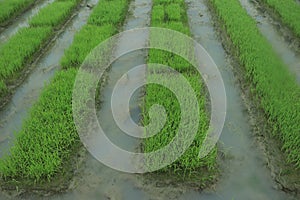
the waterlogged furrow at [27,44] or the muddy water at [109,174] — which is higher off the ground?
the waterlogged furrow at [27,44]

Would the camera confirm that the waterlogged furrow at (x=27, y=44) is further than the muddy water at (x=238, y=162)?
Yes

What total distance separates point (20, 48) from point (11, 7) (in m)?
2.26

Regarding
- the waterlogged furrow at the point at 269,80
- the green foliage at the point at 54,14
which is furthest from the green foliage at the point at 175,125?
the green foliage at the point at 54,14

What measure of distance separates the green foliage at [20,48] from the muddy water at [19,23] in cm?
42

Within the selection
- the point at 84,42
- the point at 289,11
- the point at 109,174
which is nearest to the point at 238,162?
the point at 109,174

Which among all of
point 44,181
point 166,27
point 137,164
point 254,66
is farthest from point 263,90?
point 44,181

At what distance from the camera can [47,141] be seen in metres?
3.24

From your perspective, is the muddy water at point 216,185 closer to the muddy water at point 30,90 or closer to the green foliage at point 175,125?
the green foliage at point 175,125

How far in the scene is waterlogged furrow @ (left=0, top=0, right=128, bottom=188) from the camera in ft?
9.71

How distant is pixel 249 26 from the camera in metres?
5.60

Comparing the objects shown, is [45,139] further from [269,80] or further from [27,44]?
[269,80]

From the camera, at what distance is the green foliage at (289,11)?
5551mm

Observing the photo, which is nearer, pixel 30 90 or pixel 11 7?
pixel 30 90

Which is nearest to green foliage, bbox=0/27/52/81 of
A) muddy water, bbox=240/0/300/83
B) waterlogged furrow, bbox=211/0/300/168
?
waterlogged furrow, bbox=211/0/300/168
